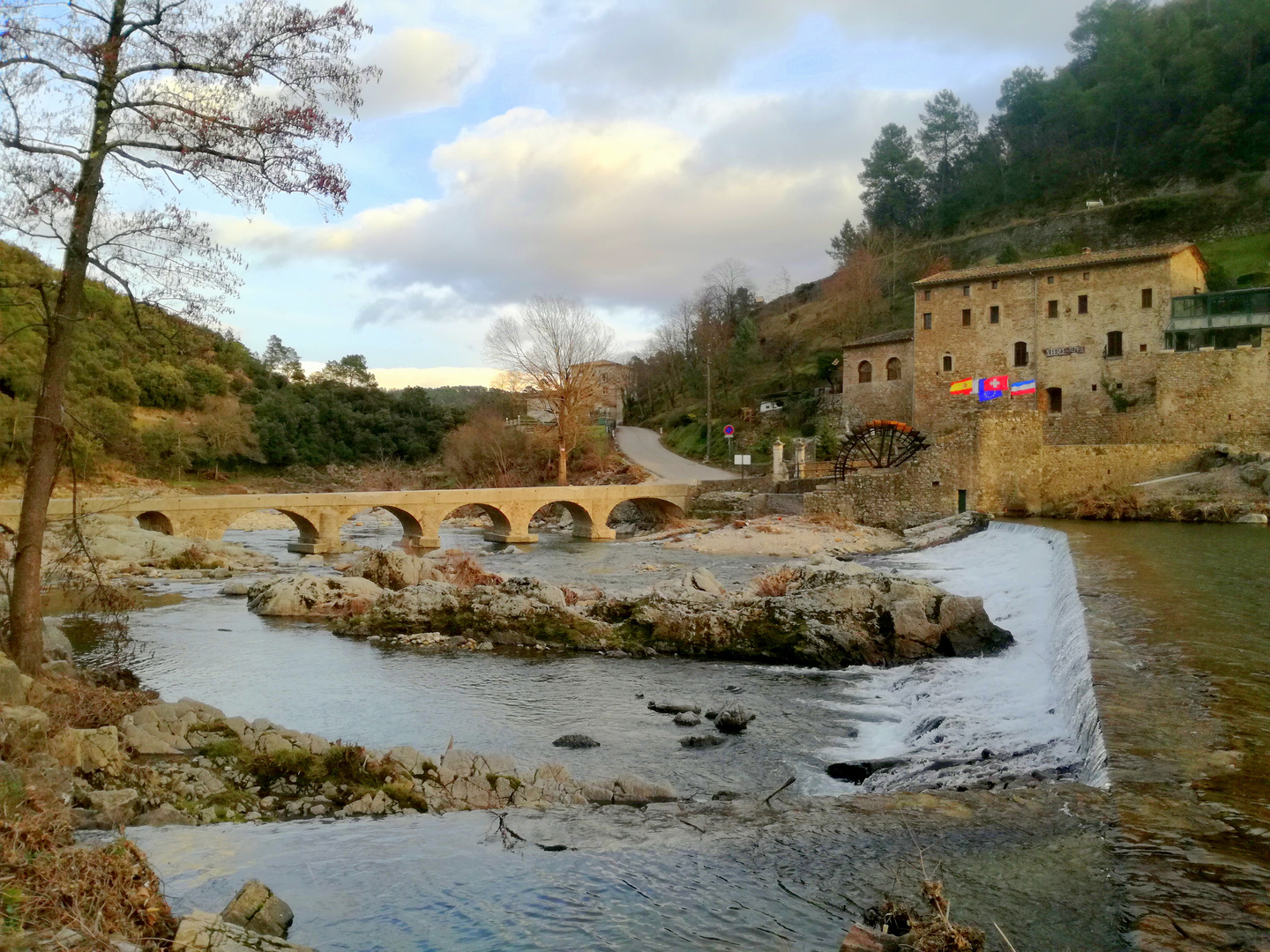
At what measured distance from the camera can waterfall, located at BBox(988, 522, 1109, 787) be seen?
22.6 ft

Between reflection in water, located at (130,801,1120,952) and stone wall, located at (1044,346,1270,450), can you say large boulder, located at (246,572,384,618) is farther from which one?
stone wall, located at (1044,346,1270,450)

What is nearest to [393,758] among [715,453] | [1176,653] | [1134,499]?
[1176,653]

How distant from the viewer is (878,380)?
4400 cm

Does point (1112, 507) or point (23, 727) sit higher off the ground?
point (1112, 507)

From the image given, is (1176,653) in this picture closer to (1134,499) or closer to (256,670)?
(256,670)

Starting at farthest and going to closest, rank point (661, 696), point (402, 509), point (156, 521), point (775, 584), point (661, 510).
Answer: point (661, 510) → point (402, 509) → point (156, 521) → point (775, 584) → point (661, 696)

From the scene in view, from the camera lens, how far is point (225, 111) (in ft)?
28.1

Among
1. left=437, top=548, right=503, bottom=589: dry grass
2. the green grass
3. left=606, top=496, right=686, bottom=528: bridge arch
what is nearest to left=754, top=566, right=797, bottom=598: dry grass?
left=437, top=548, right=503, bottom=589: dry grass

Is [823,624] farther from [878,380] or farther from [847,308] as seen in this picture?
[847,308]

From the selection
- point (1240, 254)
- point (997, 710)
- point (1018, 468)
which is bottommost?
point (997, 710)

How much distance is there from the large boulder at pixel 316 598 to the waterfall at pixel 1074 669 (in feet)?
37.0

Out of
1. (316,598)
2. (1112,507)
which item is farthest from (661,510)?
(316,598)

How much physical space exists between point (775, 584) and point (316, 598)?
8.54m

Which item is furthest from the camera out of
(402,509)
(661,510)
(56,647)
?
(661,510)
